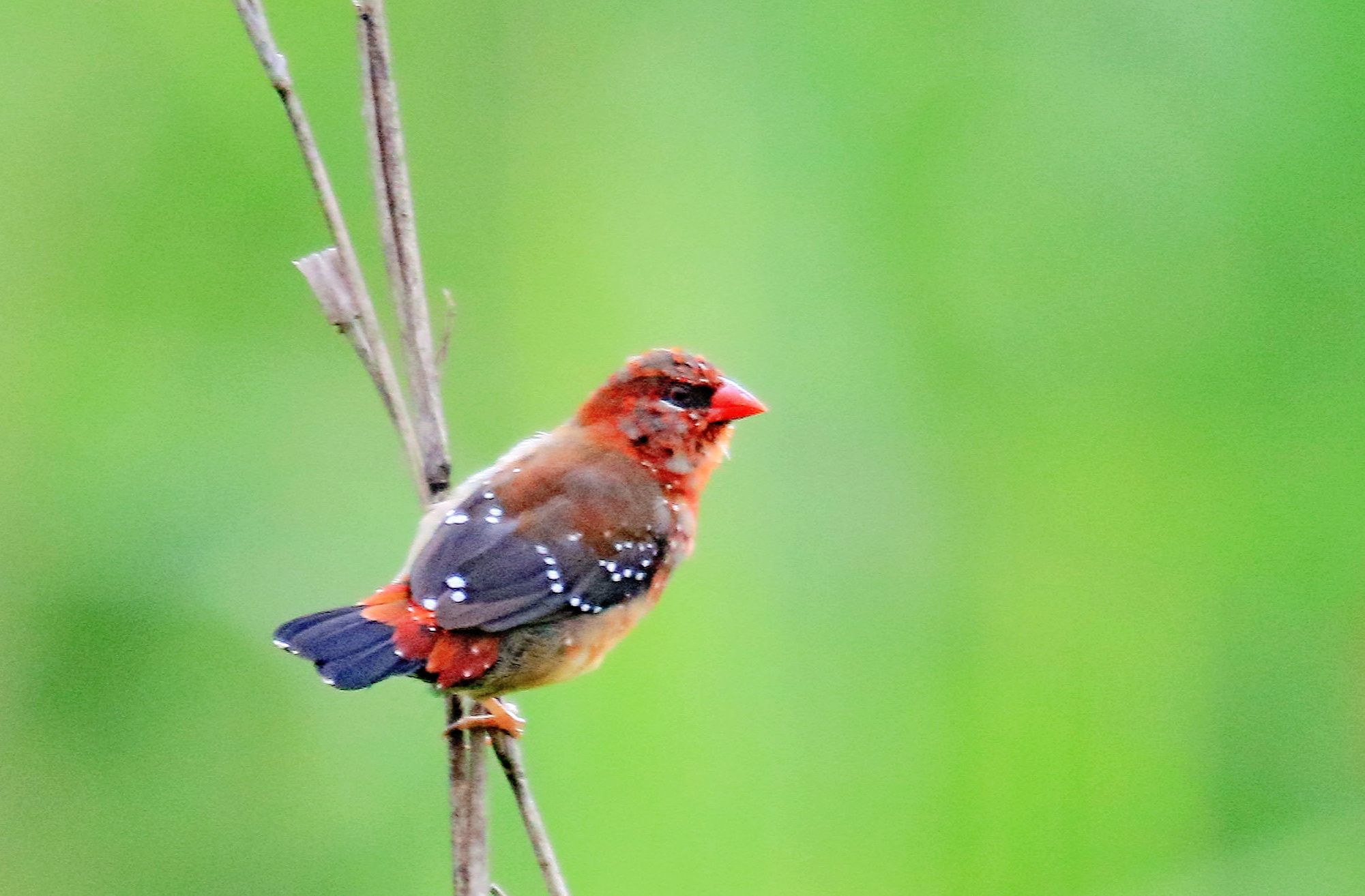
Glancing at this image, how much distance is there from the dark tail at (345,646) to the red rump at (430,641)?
20mm

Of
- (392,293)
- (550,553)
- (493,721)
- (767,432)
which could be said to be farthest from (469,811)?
(767,432)

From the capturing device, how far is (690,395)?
290cm

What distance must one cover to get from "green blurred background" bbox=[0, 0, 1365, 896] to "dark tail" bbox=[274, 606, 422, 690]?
55 cm

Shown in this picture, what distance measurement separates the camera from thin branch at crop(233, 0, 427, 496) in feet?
7.02

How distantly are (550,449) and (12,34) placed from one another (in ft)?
5.53

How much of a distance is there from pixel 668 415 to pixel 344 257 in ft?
2.79

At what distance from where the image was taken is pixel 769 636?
9.37ft

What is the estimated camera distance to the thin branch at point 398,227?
2.26m

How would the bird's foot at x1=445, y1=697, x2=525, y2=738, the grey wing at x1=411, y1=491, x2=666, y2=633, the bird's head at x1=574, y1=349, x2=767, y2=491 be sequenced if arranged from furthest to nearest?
the bird's head at x1=574, y1=349, x2=767, y2=491
the grey wing at x1=411, y1=491, x2=666, y2=633
the bird's foot at x1=445, y1=697, x2=525, y2=738

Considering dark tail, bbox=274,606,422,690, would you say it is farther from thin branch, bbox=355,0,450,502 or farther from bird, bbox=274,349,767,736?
thin branch, bbox=355,0,450,502

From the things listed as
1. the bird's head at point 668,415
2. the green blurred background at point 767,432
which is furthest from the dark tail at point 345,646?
the bird's head at point 668,415

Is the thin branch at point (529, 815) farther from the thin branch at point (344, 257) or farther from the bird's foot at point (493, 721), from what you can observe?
the thin branch at point (344, 257)

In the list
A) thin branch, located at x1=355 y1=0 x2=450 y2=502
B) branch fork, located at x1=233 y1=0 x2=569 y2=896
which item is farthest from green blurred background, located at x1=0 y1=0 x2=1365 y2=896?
thin branch, located at x1=355 y1=0 x2=450 y2=502

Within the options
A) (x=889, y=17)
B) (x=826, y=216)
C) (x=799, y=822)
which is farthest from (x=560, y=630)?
(x=889, y=17)
